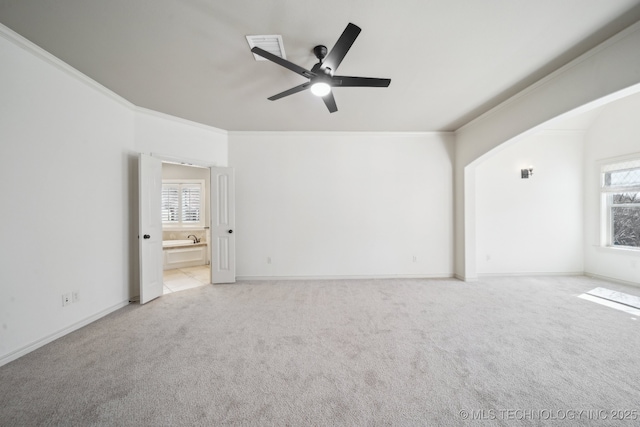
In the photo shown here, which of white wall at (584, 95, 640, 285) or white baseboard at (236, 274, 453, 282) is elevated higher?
white wall at (584, 95, 640, 285)

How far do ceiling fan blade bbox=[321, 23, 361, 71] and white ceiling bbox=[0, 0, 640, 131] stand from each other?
281 mm

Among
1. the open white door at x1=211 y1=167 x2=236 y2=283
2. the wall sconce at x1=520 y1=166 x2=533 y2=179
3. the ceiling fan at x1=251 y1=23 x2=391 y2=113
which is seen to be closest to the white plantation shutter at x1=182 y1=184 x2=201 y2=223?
the open white door at x1=211 y1=167 x2=236 y2=283

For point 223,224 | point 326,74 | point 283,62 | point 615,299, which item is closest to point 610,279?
point 615,299

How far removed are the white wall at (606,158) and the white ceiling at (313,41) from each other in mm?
2846

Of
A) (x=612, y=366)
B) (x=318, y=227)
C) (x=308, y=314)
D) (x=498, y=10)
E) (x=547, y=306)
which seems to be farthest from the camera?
(x=318, y=227)

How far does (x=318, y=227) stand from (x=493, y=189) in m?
3.60

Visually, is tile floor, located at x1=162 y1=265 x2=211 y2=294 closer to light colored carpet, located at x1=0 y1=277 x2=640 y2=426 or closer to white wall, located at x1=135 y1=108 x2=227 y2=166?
light colored carpet, located at x1=0 y1=277 x2=640 y2=426

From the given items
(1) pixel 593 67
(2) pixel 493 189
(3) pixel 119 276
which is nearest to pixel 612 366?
(1) pixel 593 67

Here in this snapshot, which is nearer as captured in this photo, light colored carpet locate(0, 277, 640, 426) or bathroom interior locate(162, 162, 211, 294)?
light colored carpet locate(0, 277, 640, 426)

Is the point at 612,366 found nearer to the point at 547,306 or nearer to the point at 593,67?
the point at 547,306

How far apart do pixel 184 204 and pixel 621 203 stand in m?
9.56

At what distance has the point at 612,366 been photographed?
1928 mm

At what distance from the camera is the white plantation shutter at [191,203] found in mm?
6426

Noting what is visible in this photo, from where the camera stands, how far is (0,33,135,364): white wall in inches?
81.6
